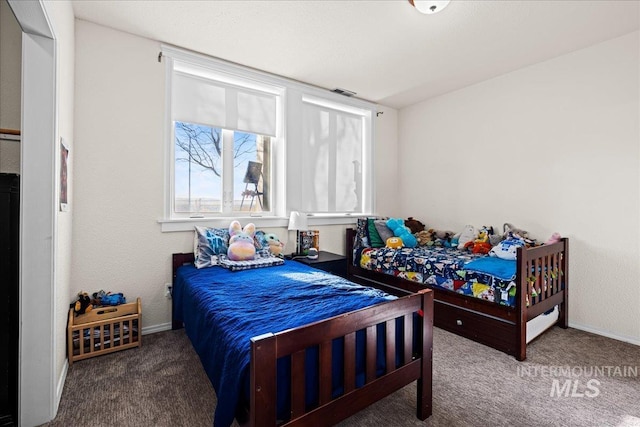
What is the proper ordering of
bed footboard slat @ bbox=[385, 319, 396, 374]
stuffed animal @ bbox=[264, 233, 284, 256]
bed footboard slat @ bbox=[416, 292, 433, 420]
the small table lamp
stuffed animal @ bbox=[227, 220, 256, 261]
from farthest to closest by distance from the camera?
1. the small table lamp
2. stuffed animal @ bbox=[264, 233, 284, 256]
3. stuffed animal @ bbox=[227, 220, 256, 261]
4. bed footboard slat @ bbox=[416, 292, 433, 420]
5. bed footboard slat @ bbox=[385, 319, 396, 374]

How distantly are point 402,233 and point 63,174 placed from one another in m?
3.00

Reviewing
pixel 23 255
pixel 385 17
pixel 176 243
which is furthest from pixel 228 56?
pixel 23 255

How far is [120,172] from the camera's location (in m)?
2.48

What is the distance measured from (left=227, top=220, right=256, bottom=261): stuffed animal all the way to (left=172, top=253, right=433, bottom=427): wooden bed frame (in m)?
1.49

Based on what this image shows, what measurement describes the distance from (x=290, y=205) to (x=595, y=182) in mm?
2799

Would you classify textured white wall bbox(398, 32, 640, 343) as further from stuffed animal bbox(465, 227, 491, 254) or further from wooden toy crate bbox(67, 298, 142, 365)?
wooden toy crate bbox(67, 298, 142, 365)

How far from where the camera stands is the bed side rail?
1043 millimetres

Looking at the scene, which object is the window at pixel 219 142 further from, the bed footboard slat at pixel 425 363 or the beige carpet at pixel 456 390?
the bed footboard slat at pixel 425 363

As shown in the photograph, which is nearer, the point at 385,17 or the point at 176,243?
the point at 385,17

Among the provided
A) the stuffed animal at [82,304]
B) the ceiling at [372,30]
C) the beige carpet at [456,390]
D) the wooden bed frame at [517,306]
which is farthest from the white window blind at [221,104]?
the wooden bed frame at [517,306]

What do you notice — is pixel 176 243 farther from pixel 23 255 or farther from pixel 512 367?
pixel 512 367

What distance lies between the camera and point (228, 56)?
286 cm

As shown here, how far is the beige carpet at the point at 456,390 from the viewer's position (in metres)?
1.58

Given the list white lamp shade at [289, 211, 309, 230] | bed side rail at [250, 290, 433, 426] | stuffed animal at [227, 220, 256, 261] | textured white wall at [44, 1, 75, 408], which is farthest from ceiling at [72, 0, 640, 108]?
bed side rail at [250, 290, 433, 426]
